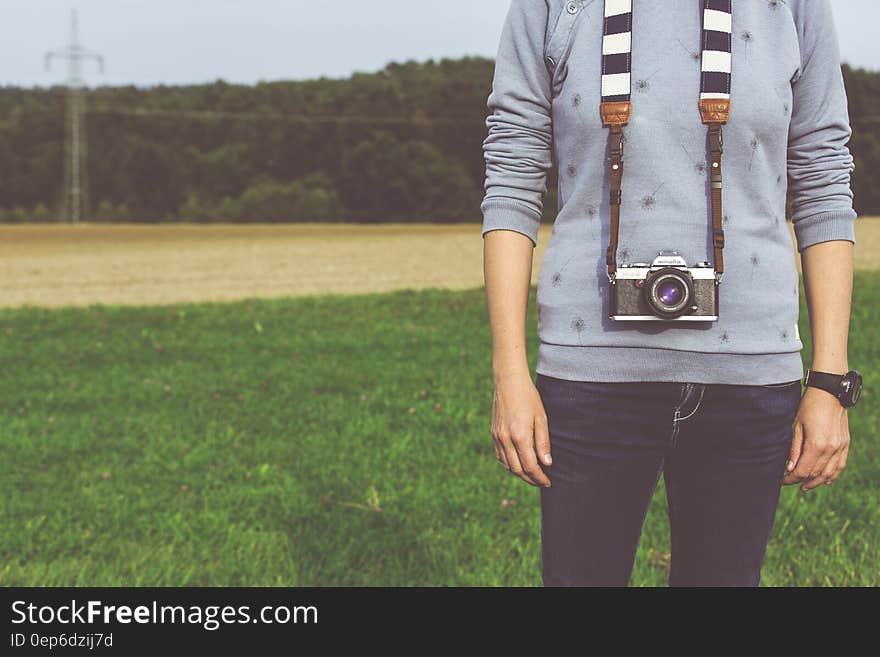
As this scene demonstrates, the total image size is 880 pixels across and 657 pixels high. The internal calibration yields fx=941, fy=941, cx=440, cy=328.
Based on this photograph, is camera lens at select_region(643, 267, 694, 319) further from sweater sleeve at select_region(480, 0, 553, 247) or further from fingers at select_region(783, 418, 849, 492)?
fingers at select_region(783, 418, 849, 492)

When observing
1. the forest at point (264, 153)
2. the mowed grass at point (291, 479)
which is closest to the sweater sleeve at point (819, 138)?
the mowed grass at point (291, 479)

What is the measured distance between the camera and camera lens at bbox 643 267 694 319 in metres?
1.42

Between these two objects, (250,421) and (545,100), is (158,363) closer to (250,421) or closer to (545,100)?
(250,421)

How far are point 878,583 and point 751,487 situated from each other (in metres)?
2.11

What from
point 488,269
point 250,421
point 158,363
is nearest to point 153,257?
point 158,363

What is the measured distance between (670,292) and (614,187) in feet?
0.60

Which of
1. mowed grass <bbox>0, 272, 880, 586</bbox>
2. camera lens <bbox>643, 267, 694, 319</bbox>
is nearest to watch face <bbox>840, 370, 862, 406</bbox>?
camera lens <bbox>643, 267, 694, 319</bbox>

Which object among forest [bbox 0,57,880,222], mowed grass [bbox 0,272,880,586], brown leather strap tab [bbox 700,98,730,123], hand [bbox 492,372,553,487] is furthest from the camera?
forest [bbox 0,57,880,222]

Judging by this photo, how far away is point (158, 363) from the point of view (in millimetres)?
7543

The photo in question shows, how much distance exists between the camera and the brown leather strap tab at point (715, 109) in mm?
1420

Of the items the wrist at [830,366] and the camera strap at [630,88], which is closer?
the camera strap at [630,88]

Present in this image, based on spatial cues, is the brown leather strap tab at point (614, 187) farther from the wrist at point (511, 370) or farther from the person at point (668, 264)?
the wrist at point (511, 370)

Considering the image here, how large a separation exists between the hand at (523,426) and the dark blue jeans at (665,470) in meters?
0.02

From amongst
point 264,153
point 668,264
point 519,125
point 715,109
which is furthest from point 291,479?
point 264,153
